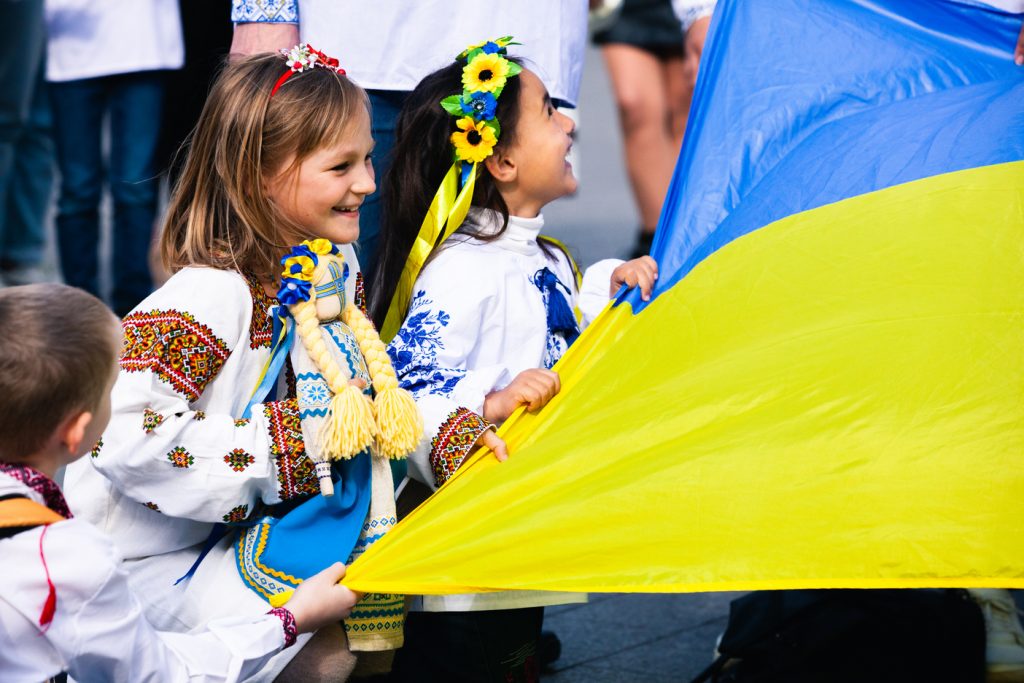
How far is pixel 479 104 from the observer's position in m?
2.91

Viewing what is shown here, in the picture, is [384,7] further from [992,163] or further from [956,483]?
[956,483]

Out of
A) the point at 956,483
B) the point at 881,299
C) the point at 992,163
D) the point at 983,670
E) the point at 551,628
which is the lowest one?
the point at 551,628

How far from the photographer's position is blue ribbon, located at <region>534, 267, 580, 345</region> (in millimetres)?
2973

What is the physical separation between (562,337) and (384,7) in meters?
0.82

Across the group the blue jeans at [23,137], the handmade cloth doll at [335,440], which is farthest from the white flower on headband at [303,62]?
the blue jeans at [23,137]

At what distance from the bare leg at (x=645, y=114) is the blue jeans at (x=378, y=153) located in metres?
3.29

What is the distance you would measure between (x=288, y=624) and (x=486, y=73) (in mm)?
1244

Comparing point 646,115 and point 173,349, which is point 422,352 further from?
point 646,115

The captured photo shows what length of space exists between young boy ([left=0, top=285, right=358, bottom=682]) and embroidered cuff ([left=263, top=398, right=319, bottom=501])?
1.34ft

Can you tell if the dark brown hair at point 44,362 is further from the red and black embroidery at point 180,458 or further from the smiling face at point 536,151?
the smiling face at point 536,151

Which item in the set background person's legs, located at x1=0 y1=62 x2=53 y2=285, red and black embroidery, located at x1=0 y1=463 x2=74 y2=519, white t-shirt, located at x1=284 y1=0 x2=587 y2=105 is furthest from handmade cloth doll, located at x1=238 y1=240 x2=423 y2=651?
background person's legs, located at x1=0 y1=62 x2=53 y2=285

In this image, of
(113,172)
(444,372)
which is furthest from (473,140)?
(113,172)

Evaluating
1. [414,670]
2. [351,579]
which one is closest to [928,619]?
[414,670]

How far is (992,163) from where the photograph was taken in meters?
2.73
